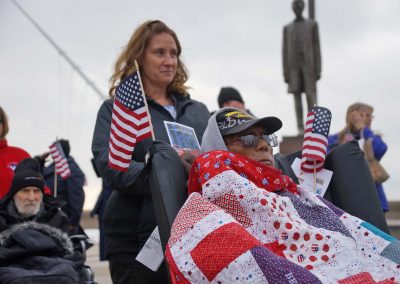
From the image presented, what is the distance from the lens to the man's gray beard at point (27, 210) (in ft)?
20.7

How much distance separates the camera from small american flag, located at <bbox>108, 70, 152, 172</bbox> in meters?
3.74

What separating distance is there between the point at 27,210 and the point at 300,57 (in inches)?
408

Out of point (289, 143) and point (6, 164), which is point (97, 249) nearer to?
point (289, 143)

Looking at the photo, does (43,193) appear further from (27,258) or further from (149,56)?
(149,56)

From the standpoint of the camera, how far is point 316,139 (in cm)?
445

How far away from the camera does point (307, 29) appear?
16062 millimetres

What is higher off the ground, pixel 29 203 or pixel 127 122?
→ pixel 127 122

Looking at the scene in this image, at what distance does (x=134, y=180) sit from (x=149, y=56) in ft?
2.68

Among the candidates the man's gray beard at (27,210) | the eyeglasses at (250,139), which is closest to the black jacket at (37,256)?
the man's gray beard at (27,210)

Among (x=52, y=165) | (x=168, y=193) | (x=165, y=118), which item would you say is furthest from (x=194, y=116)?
(x=52, y=165)


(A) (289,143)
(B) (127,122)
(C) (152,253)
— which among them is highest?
(B) (127,122)

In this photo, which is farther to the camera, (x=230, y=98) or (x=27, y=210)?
(x=230, y=98)

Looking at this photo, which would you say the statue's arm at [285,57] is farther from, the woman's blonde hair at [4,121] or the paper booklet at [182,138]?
the paper booklet at [182,138]

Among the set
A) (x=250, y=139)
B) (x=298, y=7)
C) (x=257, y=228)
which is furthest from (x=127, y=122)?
(x=298, y=7)
